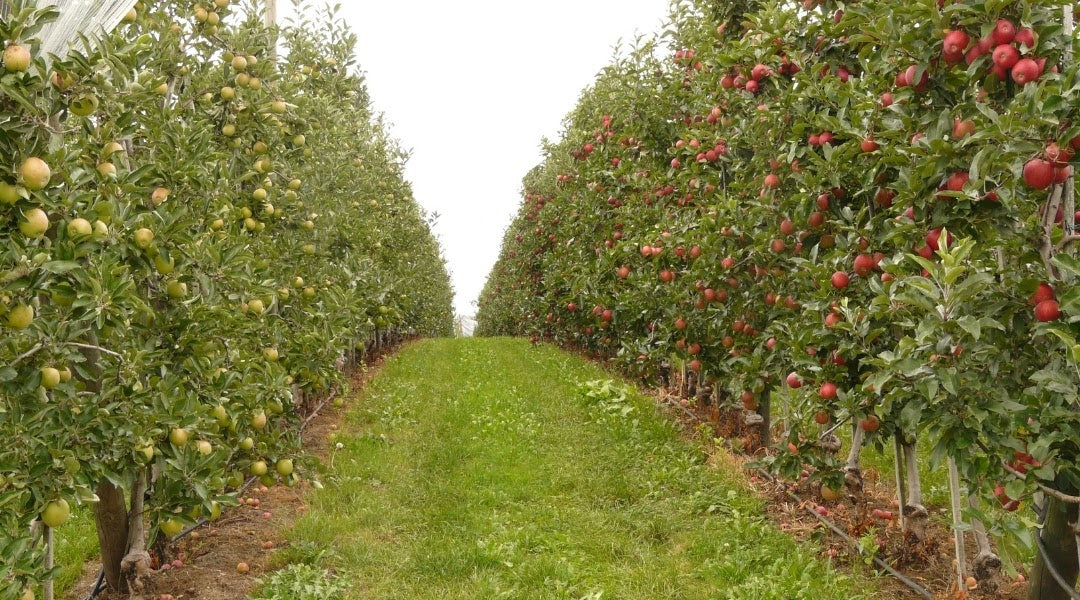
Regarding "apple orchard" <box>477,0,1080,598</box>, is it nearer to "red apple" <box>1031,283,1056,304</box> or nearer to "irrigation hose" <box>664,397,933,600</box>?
"red apple" <box>1031,283,1056,304</box>

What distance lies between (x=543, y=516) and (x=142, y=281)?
3.64 meters

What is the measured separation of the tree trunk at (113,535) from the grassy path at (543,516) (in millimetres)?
1170

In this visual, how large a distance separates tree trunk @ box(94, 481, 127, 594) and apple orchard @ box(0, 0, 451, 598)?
0.01 meters

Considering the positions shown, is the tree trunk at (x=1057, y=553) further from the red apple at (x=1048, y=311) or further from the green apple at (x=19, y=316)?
the green apple at (x=19, y=316)

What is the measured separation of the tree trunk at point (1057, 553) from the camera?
11.5 feet

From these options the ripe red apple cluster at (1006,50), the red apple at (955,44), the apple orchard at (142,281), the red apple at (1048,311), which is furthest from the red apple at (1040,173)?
the apple orchard at (142,281)

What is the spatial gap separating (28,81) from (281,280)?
391 cm

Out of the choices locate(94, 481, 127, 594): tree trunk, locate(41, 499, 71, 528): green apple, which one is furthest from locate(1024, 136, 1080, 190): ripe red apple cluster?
locate(94, 481, 127, 594): tree trunk

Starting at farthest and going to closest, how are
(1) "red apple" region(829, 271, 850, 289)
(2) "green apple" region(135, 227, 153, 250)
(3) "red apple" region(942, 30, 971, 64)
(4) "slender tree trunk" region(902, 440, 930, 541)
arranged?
(4) "slender tree trunk" region(902, 440, 930, 541) < (1) "red apple" region(829, 271, 850, 289) < (2) "green apple" region(135, 227, 153, 250) < (3) "red apple" region(942, 30, 971, 64)

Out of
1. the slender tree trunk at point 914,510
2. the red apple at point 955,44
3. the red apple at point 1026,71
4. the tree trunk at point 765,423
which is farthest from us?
the tree trunk at point 765,423

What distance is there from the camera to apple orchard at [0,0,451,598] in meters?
2.72

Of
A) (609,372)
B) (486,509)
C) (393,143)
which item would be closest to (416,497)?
(486,509)

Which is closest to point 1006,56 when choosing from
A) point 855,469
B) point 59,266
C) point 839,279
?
point 839,279

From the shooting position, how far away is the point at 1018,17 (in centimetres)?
305
